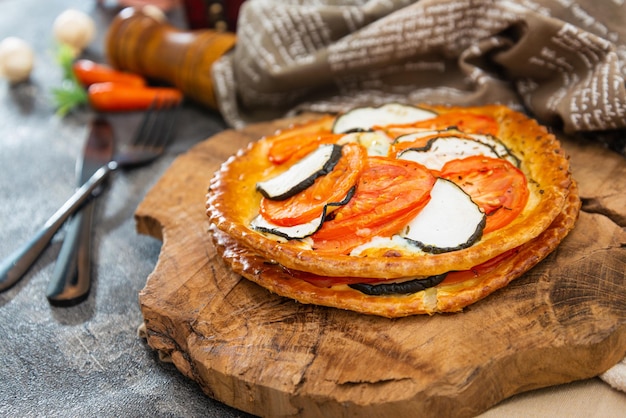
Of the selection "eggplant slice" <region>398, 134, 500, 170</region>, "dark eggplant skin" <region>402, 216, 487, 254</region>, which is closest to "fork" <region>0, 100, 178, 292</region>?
"eggplant slice" <region>398, 134, 500, 170</region>

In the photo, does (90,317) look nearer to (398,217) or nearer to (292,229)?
(292,229)

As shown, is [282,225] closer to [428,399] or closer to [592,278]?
[428,399]

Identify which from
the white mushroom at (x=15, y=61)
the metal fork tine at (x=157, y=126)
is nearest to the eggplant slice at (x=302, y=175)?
the metal fork tine at (x=157, y=126)

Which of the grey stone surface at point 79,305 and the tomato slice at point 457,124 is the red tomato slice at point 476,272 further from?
the grey stone surface at point 79,305

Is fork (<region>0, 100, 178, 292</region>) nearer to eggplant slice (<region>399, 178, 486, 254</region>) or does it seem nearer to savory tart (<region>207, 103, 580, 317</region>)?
savory tart (<region>207, 103, 580, 317</region>)

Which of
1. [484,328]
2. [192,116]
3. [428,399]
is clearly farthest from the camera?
[192,116]

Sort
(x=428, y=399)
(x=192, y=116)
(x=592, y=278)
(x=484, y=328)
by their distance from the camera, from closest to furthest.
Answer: (x=428, y=399) → (x=484, y=328) → (x=592, y=278) → (x=192, y=116)

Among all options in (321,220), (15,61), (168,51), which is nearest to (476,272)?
(321,220)

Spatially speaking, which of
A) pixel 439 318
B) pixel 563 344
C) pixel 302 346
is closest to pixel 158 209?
pixel 302 346
